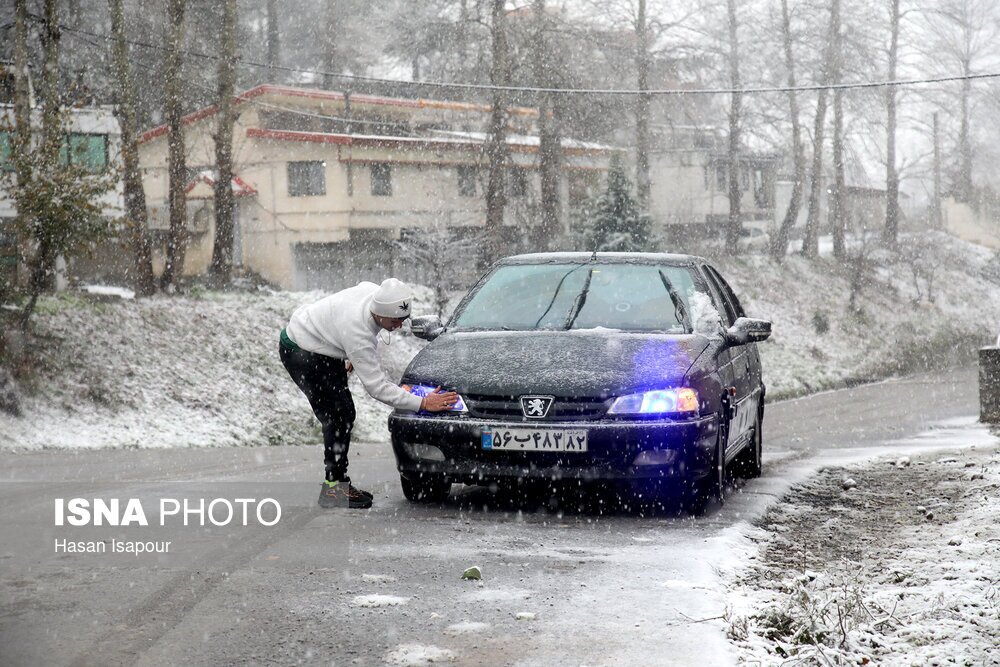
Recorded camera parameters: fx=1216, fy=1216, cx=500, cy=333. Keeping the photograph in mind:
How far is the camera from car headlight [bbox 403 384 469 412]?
7.05 meters

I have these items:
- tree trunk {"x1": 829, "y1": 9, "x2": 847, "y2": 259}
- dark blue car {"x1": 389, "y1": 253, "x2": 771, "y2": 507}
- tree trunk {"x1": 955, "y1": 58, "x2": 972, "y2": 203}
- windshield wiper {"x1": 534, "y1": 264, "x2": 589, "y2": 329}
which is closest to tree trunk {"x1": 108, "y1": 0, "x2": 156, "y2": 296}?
windshield wiper {"x1": 534, "y1": 264, "x2": 589, "y2": 329}

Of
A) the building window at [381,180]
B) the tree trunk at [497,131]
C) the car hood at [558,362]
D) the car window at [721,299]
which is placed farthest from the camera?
the building window at [381,180]

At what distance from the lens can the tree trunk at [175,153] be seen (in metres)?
27.5

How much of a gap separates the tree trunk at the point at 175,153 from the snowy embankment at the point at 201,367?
1195mm

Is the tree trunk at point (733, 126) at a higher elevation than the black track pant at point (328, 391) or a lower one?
higher

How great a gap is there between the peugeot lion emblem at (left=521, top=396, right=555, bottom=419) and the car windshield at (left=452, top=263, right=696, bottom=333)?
111 cm

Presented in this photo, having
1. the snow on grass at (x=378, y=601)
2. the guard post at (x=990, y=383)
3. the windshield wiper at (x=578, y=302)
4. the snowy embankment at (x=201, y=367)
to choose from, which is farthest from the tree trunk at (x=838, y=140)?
the snow on grass at (x=378, y=601)

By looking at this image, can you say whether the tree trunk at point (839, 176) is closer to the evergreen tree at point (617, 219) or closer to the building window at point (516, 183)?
the building window at point (516, 183)

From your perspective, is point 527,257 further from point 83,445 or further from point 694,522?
point 83,445

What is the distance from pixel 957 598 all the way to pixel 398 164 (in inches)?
1494

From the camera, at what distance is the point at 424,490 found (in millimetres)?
7617

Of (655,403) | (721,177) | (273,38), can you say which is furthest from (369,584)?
(721,177)

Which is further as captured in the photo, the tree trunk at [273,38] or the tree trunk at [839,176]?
the tree trunk at [273,38]

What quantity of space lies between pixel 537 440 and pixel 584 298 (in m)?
1.66
